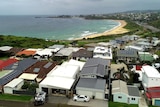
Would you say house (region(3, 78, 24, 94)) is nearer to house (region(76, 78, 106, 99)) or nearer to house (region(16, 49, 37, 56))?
house (region(76, 78, 106, 99))

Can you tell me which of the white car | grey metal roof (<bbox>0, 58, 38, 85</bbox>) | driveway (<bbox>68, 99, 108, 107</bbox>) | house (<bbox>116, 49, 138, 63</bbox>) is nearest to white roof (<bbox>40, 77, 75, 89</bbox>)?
the white car

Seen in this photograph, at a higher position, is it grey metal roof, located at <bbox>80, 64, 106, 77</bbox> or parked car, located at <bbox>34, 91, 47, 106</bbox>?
grey metal roof, located at <bbox>80, 64, 106, 77</bbox>

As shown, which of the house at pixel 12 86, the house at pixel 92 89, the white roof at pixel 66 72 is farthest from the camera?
the white roof at pixel 66 72

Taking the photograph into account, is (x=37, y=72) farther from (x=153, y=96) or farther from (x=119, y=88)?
(x=153, y=96)

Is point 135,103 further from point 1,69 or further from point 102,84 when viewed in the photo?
point 1,69

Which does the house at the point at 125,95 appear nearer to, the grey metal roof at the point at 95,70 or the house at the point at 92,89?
the house at the point at 92,89

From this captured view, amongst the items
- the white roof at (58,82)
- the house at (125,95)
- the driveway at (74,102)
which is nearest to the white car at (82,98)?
the driveway at (74,102)

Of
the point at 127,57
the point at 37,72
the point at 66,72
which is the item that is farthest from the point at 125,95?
the point at 127,57

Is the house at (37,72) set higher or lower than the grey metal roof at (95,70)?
lower
